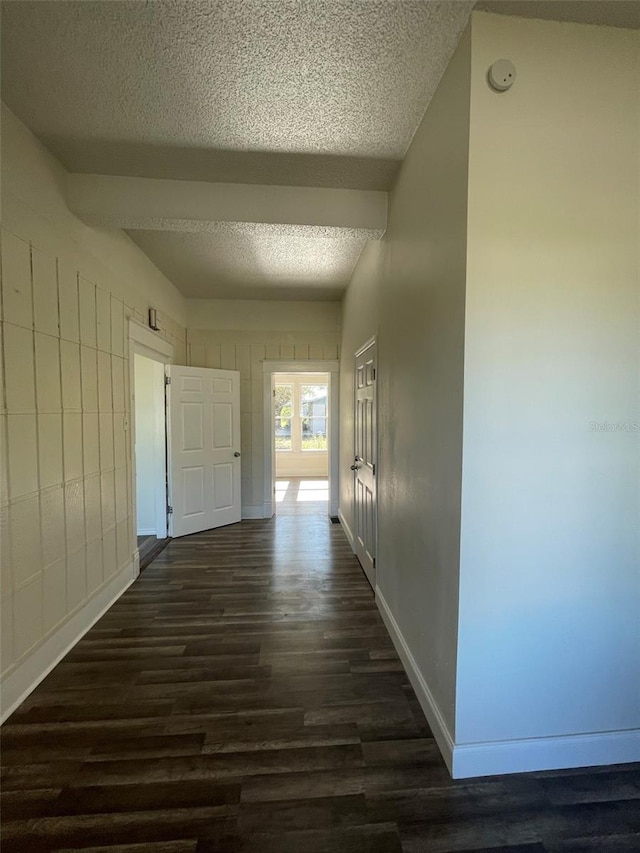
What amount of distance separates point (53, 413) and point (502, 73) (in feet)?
8.37

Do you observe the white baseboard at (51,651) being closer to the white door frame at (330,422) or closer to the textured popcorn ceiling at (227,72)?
the white door frame at (330,422)

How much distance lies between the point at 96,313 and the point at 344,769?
9.55ft

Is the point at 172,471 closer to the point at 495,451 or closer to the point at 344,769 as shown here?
the point at 344,769

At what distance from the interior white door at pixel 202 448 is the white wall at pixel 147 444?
0.19m

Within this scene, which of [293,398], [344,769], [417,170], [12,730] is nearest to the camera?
[344,769]

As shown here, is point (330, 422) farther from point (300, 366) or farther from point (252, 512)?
point (252, 512)

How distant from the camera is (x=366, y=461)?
3.19 m

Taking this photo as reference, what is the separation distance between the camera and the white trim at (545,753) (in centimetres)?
143

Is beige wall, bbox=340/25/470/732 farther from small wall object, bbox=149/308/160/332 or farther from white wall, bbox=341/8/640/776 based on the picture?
small wall object, bbox=149/308/160/332

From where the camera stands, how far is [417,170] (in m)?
1.86

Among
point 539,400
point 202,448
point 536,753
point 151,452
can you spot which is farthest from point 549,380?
point 151,452

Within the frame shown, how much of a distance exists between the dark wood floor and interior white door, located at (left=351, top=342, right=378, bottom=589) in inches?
27.9

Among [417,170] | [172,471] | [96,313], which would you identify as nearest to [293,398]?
[172,471]

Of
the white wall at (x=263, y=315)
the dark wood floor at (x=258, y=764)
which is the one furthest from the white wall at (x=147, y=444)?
the dark wood floor at (x=258, y=764)
